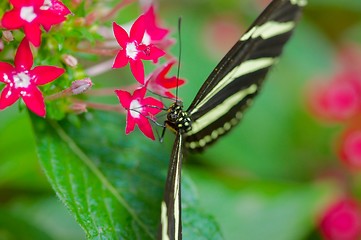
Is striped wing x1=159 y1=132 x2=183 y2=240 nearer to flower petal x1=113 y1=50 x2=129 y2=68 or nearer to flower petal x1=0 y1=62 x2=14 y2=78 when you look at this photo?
flower petal x1=113 y1=50 x2=129 y2=68

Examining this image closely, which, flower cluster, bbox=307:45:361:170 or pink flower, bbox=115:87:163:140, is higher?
pink flower, bbox=115:87:163:140

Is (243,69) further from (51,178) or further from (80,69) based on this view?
(51,178)

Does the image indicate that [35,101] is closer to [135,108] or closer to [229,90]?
[135,108]

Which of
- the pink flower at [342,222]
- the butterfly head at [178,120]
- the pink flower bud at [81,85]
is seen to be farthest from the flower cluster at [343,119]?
the pink flower bud at [81,85]

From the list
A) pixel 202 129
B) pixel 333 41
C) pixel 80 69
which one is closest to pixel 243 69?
pixel 202 129

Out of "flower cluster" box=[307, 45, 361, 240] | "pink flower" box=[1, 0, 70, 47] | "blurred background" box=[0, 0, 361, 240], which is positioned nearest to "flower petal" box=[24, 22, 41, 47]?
"pink flower" box=[1, 0, 70, 47]

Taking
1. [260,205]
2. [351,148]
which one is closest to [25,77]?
[260,205]

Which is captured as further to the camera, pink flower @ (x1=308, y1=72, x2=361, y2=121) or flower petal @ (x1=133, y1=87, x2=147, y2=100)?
pink flower @ (x1=308, y1=72, x2=361, y2=121)
